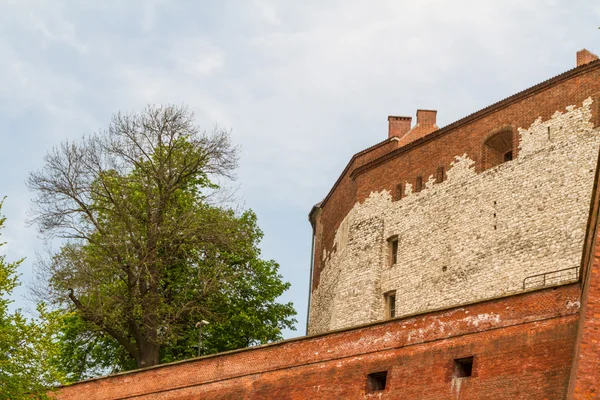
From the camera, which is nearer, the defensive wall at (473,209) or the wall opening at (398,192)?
the defensive wall at (473,209)

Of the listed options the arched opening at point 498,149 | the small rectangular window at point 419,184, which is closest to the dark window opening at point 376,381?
the arched opening at point 498,149

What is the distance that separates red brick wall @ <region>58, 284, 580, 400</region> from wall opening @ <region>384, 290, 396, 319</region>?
7.74m

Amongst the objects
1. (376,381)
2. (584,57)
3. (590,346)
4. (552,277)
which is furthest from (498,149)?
(590,346)

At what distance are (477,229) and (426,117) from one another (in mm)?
10130

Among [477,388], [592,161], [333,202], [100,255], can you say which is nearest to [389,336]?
[477,388]

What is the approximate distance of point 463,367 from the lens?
20719 mm

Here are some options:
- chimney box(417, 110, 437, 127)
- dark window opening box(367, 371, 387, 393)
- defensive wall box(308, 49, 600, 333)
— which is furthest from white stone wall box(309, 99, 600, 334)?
chimney box(417, 110, 437, 127)

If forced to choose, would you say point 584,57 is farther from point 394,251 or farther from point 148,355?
point 148,355

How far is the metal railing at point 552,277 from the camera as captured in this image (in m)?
25.7

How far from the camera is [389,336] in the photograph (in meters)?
22.2

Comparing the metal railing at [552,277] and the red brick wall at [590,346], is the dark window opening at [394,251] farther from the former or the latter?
the red brick wall at [590,346]

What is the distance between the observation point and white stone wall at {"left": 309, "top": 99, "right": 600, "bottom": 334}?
27.2m

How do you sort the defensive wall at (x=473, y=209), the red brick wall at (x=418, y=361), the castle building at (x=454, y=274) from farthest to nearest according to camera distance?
1. the defensive wall at (x=473, y=209)
2. the castle building at (x=454, y=274)
3. the red brick wall at (x=418, y=361)

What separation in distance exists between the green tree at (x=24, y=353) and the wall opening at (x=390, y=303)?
10.9 metres
